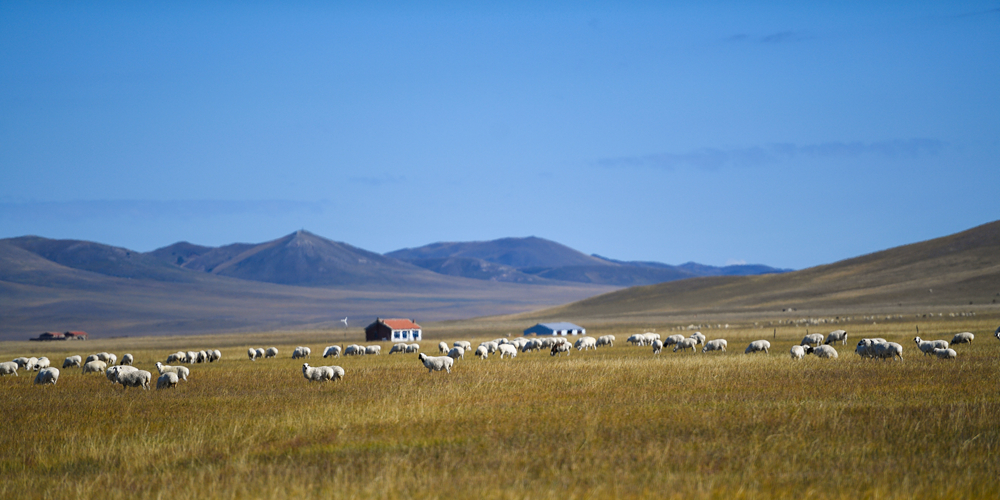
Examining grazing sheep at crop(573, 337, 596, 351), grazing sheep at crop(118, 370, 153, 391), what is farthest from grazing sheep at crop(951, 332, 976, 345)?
grazing sheep at crop(118, 370, 153, 391)

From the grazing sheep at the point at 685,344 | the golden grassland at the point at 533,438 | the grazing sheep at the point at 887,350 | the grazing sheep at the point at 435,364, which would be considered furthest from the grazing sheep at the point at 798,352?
the grazing sheep at the point at 435,364

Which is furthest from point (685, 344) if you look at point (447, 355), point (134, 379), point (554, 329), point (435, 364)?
point (554, 329)

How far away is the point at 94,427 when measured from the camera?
50.0ft

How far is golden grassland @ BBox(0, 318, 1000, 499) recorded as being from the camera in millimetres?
9875

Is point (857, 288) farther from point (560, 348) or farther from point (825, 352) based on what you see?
Result: point (825, 352)

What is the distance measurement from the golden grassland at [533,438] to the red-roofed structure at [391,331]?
6314 cm

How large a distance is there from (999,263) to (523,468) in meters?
121

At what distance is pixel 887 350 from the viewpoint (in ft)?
84.7

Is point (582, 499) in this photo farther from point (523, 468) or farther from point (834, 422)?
point (834, 422)

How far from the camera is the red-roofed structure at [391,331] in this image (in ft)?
278

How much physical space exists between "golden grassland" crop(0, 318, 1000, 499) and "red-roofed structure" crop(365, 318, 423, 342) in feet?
207

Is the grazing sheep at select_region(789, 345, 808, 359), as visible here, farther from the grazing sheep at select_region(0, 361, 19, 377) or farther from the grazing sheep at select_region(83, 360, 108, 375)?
the grazing sheep at select_region(0, 361, 19, 377)

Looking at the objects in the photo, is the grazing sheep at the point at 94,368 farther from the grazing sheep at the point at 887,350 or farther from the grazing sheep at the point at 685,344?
the grazing sheep at the point at 887,350

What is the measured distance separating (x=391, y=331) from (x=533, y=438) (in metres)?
73.2
